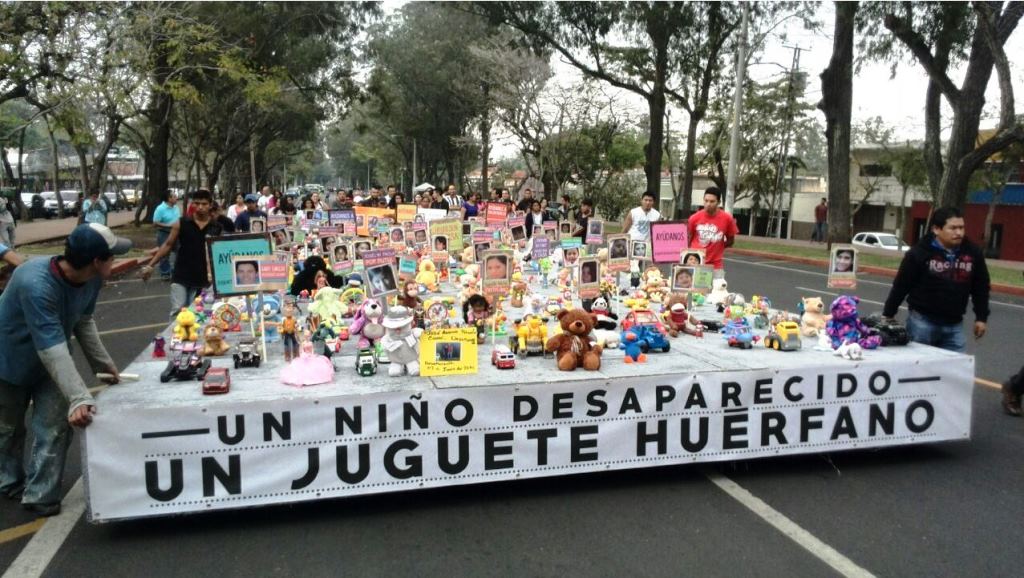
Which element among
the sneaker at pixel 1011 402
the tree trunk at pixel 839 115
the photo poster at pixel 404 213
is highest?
the tree trunk at pixel 839 115

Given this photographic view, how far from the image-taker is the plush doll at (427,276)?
8.40 metres

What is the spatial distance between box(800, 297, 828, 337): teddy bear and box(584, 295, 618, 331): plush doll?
1.39 m

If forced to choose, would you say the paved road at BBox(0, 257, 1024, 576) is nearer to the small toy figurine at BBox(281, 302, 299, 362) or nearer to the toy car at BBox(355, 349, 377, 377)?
the toy car at BBox(355, 349, 377, 377)

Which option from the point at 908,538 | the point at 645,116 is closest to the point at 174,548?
the point at 908,538

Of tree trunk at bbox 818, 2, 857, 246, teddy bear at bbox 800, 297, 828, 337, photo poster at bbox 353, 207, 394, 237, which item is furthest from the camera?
tree trunk at bbox 818, 2, 857, 246

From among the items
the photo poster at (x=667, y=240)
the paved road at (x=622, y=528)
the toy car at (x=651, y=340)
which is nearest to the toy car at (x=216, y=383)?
the paved road at (x=622, y=528)

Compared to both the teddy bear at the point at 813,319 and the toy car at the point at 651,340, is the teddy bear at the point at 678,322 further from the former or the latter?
the teddy bear at the point at 813,319

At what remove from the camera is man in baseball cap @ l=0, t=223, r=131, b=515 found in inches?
147

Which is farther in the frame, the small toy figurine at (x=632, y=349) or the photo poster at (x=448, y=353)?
the small toy figurine at (x=632, y=349)

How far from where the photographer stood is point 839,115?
825 inches

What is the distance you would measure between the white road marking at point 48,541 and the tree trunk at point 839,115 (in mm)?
20479

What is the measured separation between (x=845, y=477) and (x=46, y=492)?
452cm

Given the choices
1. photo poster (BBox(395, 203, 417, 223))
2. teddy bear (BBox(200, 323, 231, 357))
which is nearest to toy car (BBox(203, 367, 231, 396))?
teddy bear (BBox(200, 323, 231, 357))

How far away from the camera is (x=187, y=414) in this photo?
12.5ft
